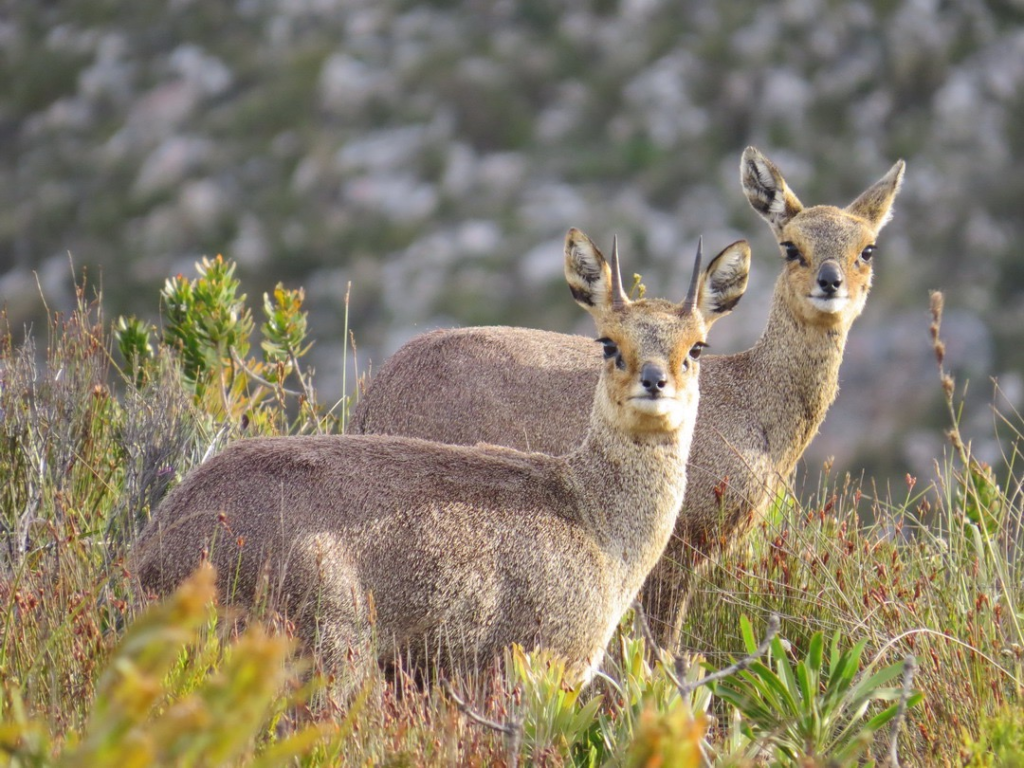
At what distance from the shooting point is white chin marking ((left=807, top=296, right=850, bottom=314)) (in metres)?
6.92

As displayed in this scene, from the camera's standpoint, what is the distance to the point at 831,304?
6.92m

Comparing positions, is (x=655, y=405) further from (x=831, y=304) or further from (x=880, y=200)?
(x=880, y=200)

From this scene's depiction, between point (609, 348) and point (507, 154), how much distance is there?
15.1m

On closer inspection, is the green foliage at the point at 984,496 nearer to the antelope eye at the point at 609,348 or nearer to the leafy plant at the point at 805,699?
the antelope eye at the point at 609,348

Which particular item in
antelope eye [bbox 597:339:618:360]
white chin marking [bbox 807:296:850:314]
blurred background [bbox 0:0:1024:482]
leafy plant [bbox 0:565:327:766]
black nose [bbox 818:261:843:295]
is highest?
leafy plant [bbox 0:565:327:766]

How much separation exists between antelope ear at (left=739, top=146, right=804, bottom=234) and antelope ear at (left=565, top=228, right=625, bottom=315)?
4.66 ft

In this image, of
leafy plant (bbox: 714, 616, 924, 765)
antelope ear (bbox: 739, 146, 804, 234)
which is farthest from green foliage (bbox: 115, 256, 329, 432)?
leafy plant (bbox: 714, 616, 924, 765)

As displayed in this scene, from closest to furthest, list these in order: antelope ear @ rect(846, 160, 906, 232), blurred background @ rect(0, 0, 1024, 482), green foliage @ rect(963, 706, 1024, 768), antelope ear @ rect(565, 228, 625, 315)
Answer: green foliage @ rect(963, 706, 1024, 768) → antelope ear @ rect(565, 228, 625, 315) → antelope ear @ rect(846, 160, 906, 232) → blurred background @ rect(0, 0, 1024, 482)

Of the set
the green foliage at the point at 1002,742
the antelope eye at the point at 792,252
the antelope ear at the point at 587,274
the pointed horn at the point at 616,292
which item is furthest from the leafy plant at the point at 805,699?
the antelope eye at the point at 792,252

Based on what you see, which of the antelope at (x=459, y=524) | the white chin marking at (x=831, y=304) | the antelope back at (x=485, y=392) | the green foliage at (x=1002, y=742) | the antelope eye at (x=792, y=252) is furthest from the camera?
the antelope eye at (x=792, y=252)

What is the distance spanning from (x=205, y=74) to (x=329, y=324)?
5566mm

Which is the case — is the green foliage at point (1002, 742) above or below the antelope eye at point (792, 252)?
below

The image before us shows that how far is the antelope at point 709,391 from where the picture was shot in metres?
6.58

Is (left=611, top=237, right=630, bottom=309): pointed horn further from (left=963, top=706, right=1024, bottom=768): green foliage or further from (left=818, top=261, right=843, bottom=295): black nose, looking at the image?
(left=963, top=706, right=1024, bottom=768): green foliage
